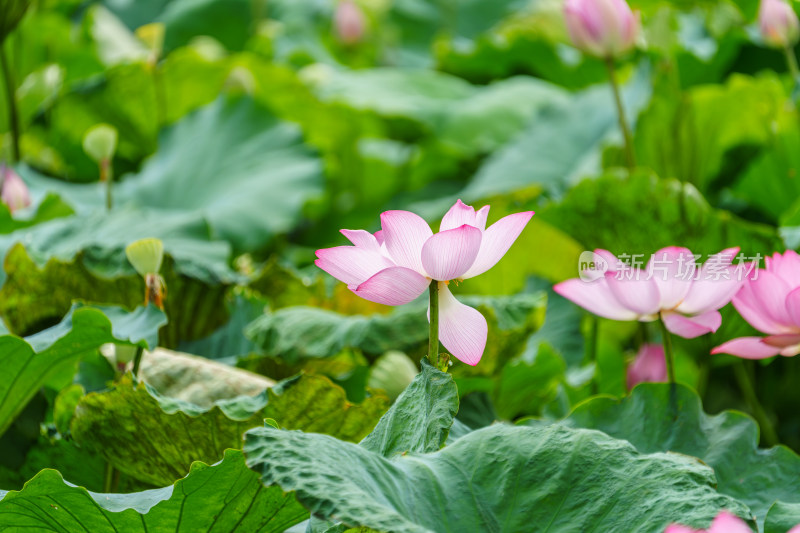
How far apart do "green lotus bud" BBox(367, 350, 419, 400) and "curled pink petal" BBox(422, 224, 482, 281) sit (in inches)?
12.0

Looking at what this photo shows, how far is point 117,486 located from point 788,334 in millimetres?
518

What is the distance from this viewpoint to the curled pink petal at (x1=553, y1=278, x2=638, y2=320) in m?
0.61

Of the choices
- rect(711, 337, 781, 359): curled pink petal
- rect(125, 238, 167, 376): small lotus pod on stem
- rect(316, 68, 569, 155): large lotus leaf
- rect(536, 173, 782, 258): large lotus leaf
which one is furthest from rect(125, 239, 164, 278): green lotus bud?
rect(316, 68, 569, 155): large lotus leaf

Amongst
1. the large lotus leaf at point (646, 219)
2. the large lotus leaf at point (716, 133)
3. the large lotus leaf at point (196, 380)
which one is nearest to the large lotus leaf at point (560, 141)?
the large lotus leaf at point (716, 133)

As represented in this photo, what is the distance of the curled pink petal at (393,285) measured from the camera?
51 cm

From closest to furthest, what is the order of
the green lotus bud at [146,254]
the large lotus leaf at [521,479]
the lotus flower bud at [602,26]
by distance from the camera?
the large lotus leaf at [521,479] < the green lotus bud at [146,254] < the lotus flower bud at [602,26]

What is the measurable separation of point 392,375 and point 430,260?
1.06ft

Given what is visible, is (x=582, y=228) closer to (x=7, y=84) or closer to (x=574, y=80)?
(x=7, y=84)

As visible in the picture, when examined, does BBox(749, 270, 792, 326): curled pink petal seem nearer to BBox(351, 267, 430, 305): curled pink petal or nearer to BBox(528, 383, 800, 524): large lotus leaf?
BBox(528, 383, 800, 524): large lotus leaf

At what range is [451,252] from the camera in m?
0.50

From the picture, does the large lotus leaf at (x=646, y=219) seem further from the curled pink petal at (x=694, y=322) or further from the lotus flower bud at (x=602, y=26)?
the curled pink petal at (x=694, y=322)

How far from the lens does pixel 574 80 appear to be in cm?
217

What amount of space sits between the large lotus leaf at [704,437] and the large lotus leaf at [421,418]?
0.56 feet

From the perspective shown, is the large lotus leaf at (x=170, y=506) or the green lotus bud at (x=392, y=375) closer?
the large lotus leaf at (x=170, y=506)
